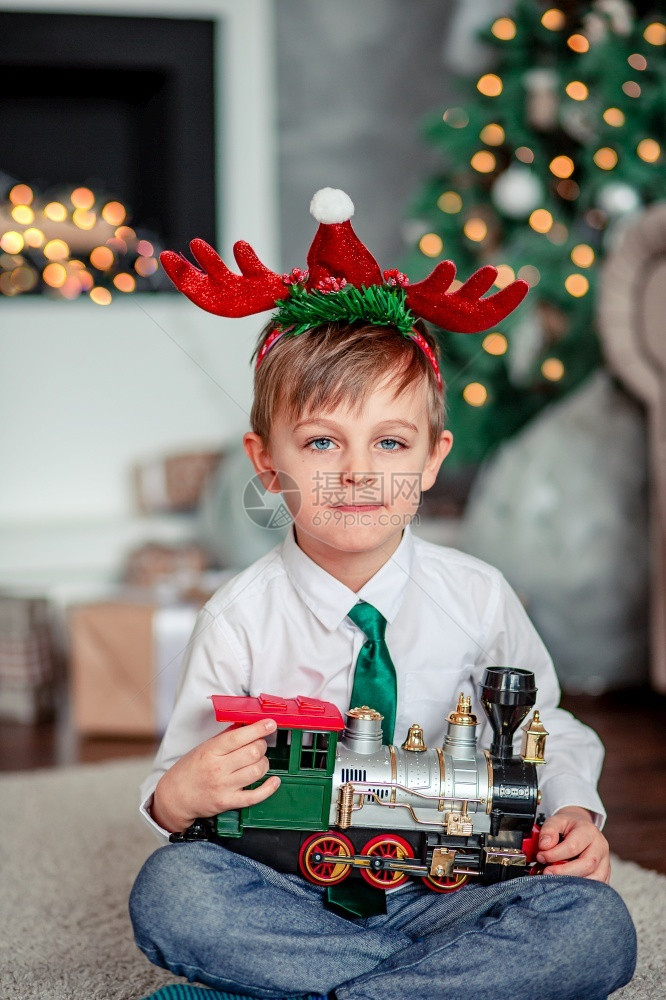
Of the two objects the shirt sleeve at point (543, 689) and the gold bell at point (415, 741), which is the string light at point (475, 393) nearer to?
the shirt sleeve at point (543, 689)

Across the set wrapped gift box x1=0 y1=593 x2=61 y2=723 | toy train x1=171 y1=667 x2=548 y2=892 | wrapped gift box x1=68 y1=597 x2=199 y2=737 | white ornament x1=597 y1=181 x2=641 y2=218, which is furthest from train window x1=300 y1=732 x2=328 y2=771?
white ornament x1=597 y1=181 x2=641 y2=218

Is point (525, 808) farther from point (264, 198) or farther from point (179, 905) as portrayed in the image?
point (264, 198)

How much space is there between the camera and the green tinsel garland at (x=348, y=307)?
0.97 meters

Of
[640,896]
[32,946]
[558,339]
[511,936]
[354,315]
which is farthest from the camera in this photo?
[558,339]

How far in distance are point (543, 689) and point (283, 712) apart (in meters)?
0.31

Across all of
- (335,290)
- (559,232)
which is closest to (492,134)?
(559,232)

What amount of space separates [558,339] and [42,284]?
1.32 m

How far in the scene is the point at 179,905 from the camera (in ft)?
2.85

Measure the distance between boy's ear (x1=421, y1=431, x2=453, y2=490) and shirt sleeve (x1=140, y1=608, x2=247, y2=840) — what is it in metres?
0.24

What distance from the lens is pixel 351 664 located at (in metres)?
1.02

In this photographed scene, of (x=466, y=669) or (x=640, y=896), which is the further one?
(x=640, y=896)

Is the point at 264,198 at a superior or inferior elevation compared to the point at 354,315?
superior

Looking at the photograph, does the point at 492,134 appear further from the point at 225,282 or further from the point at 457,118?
the point at 225,282

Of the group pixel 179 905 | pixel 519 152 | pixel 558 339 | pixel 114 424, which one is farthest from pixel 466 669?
pixel 114 424
